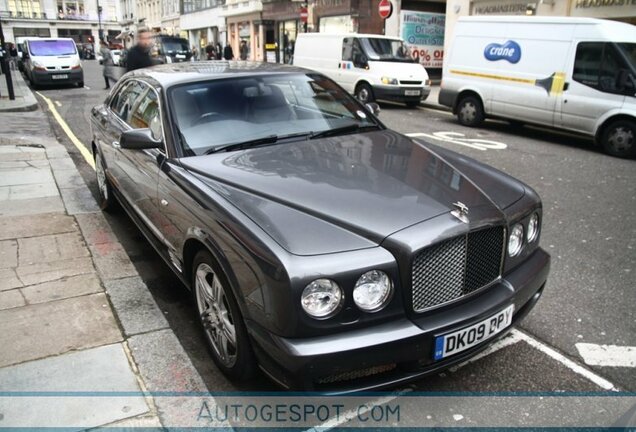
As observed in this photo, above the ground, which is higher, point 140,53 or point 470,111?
point 140,53

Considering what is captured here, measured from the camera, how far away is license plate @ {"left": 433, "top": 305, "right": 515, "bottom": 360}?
2.36 metres

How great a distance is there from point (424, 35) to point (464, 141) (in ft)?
49.3

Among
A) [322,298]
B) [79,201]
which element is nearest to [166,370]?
[322,298]

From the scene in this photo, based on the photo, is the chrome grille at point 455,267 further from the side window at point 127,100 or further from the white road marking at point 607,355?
the side window at point 127,100

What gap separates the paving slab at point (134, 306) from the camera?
3303 mm

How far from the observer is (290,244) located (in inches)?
90.4

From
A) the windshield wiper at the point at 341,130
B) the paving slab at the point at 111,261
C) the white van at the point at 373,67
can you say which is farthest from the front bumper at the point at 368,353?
the white van at the point at 373,67

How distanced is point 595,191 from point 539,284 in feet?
14.0

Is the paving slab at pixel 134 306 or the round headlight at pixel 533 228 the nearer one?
the round headlight at pixel 533 228

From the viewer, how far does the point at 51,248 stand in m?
4.54

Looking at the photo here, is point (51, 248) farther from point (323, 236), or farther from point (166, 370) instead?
point (323, 236)

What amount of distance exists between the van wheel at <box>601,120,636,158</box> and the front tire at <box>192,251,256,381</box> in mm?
8159

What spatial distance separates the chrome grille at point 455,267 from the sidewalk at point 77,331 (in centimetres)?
130

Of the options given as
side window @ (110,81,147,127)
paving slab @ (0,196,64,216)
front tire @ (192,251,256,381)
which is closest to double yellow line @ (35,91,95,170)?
paving slab @ (0,196,64,216)
